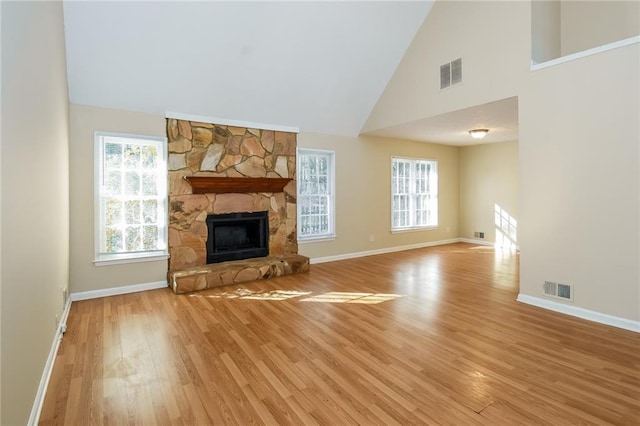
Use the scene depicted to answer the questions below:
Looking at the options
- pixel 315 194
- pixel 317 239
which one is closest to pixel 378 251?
pixel 317 239

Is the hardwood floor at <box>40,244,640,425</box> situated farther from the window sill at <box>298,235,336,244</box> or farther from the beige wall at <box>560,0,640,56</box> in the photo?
the beige wall at <box>560,0,640,56</box>

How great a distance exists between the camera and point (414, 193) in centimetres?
778

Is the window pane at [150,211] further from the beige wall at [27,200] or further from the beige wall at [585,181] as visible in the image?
the beige wall at [585,181]

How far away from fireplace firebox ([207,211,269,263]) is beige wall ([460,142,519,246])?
550cm

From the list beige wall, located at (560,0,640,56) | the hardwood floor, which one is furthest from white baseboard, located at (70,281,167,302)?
beige wall, located at (560,0,640,56)

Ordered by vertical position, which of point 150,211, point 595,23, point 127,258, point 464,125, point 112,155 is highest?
point 595,23

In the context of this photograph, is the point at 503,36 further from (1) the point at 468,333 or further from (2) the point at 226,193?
(2) the point at 226,193

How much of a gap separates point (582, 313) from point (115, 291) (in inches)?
215

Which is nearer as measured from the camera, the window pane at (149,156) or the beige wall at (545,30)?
the beige wall at (545,30)

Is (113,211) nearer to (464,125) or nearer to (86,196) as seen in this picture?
(86,196)

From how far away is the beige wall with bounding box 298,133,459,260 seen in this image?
633 centimetres

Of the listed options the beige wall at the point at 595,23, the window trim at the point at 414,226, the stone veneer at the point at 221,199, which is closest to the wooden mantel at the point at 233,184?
the stone veneer at the point at 221,199

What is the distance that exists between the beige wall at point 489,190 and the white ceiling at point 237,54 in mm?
3896

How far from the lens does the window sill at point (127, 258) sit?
4.26 metres
